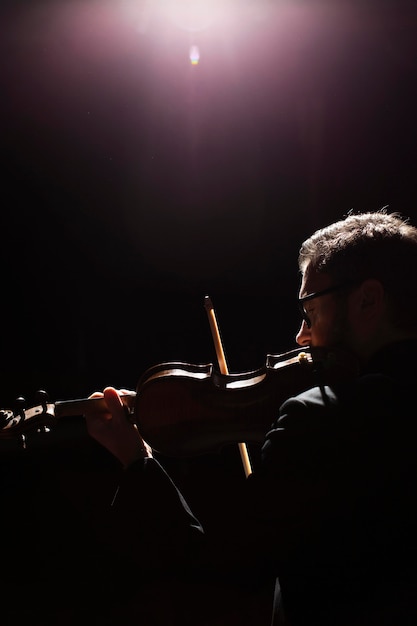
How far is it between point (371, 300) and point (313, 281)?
6.0 inches

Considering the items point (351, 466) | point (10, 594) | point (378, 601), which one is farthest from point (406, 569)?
point (10, 594)

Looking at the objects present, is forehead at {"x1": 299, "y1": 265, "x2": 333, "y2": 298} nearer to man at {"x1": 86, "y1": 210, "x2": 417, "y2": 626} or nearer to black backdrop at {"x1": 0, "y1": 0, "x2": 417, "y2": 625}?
man at {"x1": 86, "y1": 210, "x2": 417, "y2": 626}

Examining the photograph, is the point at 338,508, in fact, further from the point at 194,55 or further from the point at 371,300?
the point at 194,55

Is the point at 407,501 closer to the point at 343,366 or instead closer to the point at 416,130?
the point at 343,366

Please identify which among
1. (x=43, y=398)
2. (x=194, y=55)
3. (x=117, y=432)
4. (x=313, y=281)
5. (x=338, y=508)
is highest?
(x=194, y=55)

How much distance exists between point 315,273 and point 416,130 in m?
1.98

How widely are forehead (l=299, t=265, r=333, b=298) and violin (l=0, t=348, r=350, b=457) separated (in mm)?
149

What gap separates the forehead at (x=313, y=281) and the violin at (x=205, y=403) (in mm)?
149

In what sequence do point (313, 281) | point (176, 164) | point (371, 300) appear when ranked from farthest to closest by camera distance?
point (176, 164)
point (313, 281)
point (371, 300)

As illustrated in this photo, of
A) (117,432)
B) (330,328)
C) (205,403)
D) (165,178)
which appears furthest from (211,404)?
(165,178)

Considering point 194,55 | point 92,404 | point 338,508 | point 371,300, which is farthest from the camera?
point 194,55

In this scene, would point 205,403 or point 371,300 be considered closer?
point 371,300

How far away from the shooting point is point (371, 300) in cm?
90

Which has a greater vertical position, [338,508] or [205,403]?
[205,403]
